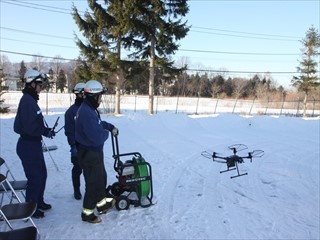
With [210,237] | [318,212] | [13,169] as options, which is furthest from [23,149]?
[318,212]

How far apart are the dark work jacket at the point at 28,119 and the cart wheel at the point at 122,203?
1.68 metres

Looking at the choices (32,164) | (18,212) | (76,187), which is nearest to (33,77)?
(32,164)

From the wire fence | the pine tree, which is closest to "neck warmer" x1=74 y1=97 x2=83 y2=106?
the pine tree

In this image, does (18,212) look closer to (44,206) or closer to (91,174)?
(91,174)

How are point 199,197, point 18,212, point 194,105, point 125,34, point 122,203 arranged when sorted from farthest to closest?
point 194,105 < point 125,34 < point 199,197 < point 122,203 < point 18,212

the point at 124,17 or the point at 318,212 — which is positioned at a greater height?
the point at 124,17

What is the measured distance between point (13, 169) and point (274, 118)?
67.7ft

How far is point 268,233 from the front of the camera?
5.04m

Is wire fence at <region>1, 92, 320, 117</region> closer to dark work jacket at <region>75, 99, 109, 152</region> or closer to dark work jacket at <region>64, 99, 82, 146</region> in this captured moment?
dark work jacket at <region>64, 99, 82, 146</region>

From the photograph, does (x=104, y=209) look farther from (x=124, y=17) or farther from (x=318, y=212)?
(x=124, y=17)

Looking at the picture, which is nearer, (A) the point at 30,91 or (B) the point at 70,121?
(A) the point at 30,91

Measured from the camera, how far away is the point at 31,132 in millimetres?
4781

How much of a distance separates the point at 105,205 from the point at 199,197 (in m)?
2.21

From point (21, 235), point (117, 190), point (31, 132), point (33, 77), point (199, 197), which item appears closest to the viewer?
point (21, 235)
